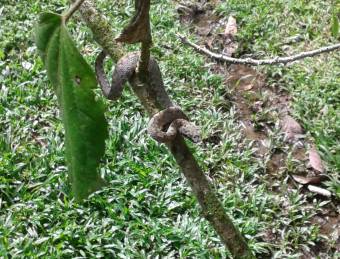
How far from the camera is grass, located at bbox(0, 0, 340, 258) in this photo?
246cm

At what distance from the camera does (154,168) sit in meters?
2.81

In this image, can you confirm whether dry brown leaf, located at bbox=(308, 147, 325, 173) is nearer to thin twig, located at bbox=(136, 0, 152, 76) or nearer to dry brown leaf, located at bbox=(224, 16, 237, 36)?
dry brown leaf, located at bbox=(224, 16, 237, 36)

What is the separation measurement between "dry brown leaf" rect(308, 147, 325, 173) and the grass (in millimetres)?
40

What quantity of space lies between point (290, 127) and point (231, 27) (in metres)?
1.10

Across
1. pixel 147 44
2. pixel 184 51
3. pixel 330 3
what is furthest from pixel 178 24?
pixel 147 44

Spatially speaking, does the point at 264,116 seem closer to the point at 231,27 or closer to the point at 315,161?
the point at 315,161

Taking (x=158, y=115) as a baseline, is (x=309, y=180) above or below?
below

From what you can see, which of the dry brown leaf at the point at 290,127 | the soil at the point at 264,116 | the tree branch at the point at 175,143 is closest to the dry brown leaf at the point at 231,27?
the soil at the point at 264,116

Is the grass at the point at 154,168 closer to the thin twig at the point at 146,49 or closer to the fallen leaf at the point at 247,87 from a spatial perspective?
the fallen leaf at the point at 247,87

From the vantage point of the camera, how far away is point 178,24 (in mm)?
3959

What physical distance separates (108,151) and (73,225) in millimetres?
566

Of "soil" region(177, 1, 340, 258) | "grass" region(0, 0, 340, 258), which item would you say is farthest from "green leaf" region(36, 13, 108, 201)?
"soil" region(177, 1, 340, 258)

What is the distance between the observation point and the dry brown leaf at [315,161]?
298cm

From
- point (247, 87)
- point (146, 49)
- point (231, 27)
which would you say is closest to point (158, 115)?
point (146, 49)
